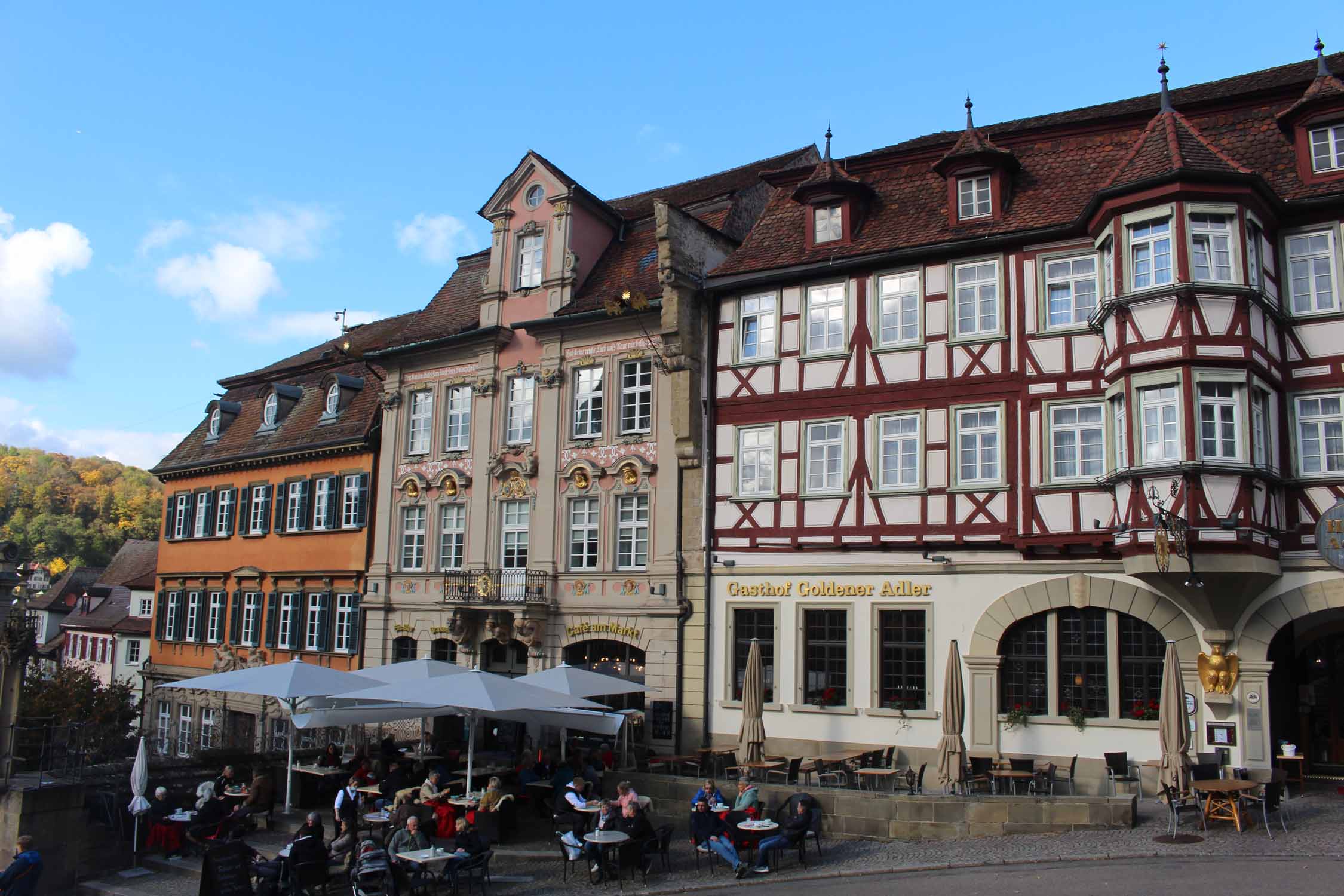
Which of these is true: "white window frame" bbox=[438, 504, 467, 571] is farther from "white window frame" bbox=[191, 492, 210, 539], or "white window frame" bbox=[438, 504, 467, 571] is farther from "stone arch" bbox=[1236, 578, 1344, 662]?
"stone arch" bbox=[1236, 578, 1344, 662]

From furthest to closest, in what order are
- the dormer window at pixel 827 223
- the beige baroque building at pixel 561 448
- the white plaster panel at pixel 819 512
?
1. the beige baroque building at pixel 561 448
2. the dormer window at pixel 827 223
3. the white plaster panel at pixel 819 512

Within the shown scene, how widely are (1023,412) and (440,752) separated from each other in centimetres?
1476

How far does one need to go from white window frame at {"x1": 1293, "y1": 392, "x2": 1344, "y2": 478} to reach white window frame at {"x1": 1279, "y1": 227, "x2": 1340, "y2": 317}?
1.50 metres

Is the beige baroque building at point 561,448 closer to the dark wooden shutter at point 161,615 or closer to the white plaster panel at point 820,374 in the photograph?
the white plaster panel at point 820,374

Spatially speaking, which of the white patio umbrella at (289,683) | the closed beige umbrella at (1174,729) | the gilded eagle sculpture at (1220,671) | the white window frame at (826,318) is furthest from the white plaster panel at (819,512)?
the white patio umbrella at (289,683)

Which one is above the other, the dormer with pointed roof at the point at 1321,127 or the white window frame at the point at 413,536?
the dormer with pointed roof at the point at 1321,127

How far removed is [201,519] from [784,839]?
1211 inches

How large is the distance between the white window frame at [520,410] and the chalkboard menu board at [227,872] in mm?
16010

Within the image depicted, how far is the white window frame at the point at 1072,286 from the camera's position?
824 inches

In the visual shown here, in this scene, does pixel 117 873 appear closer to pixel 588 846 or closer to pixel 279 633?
pixel 588 846

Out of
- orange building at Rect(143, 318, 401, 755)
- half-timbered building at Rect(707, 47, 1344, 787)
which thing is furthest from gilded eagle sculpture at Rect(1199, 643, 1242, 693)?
orange building at Rect(143, 318, 401, 755)

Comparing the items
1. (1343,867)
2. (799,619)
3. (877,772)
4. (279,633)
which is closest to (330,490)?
(279,633)

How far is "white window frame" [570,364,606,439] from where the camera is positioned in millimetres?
27656

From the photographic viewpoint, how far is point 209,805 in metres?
17.7
